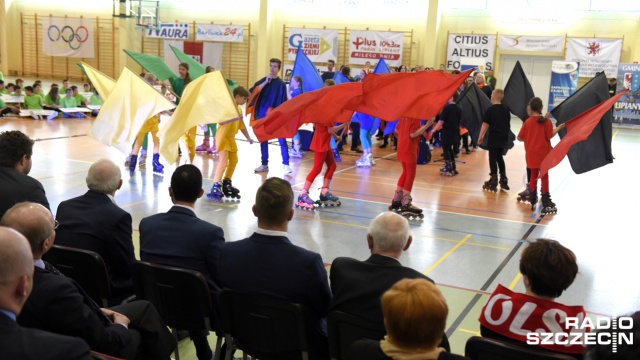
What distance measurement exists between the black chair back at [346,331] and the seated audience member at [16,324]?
1373 mm

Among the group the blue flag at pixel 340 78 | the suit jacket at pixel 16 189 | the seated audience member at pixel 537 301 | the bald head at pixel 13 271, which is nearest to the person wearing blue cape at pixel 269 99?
the blue flag at pixel 340 78

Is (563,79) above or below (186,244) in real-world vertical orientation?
above

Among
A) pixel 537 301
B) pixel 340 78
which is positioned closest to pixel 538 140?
pixel 340 78

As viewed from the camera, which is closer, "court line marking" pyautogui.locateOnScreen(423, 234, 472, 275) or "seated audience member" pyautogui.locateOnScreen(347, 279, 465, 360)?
"seated audience member" pyautogui.locateOnScreen(347, 279, 465, 360)

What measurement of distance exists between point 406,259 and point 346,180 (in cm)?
491

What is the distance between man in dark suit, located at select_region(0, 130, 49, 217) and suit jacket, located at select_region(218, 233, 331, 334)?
1.95 metres

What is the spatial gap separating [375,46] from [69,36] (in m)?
15.5

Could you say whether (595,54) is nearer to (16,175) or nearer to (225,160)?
(225,160)

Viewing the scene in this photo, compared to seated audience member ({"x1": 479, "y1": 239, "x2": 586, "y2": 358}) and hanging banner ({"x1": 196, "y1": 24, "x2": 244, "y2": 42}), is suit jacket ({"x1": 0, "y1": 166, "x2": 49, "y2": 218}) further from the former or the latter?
hanging banner ({"x1": 196, "y1": 24, "x2": 244, "y2": 42})

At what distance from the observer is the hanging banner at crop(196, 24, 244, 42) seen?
2884cm

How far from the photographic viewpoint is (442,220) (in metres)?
9.16

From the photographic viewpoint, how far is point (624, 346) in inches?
92.1

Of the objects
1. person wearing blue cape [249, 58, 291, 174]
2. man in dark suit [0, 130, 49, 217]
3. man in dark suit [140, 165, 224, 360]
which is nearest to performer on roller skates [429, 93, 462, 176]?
person wearing blue cape [249, 58, 291, 174]

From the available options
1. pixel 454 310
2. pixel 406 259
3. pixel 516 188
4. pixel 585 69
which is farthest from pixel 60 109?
pixel 585 69
